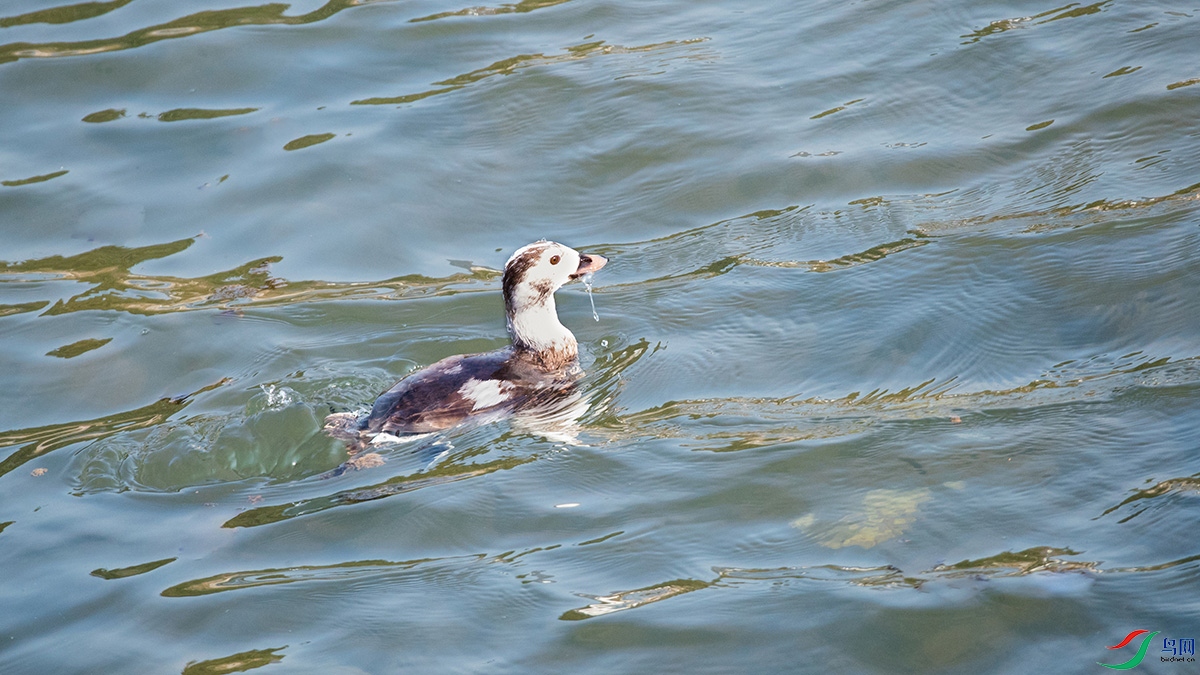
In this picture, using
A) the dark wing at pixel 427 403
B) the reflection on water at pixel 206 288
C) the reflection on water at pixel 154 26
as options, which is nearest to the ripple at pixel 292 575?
the dark wing at pixel 427 403

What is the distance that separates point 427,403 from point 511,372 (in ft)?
2.02

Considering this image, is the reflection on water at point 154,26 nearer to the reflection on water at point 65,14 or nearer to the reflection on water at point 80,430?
the reflection on water at point 65,14

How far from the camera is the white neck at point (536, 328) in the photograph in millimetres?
6742

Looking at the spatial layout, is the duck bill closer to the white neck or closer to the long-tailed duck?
the long-tailed duck

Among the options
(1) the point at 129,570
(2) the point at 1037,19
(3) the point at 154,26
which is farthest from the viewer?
(3) the point at 154,26

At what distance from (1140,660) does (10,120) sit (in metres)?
9.77

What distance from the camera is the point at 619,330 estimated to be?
23.7 ft

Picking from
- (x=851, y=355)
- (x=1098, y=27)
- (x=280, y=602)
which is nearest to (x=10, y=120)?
(x=280, y=602)

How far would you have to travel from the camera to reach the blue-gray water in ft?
15.4

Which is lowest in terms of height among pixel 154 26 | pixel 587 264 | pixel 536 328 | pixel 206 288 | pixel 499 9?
pixel 536 328

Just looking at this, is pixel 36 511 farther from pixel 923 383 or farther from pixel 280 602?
pixel 923 383

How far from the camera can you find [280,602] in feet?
16.3

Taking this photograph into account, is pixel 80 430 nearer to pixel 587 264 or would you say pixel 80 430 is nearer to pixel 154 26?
pixel 587 264

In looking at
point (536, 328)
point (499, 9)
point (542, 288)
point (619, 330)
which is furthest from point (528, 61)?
point (536, 328)
